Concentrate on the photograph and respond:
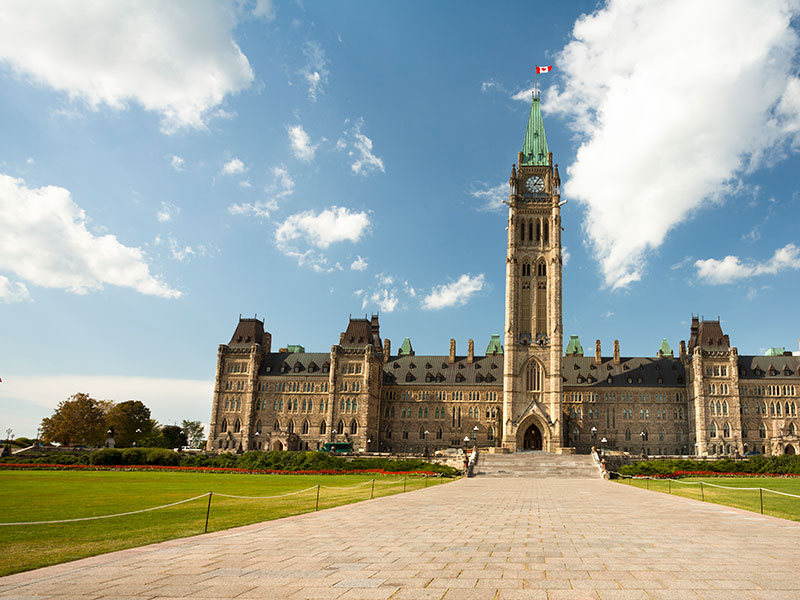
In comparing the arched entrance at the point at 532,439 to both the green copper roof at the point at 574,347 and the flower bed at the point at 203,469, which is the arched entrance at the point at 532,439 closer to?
the green copper roof at the point at 574,347

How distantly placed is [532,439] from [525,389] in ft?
27.0

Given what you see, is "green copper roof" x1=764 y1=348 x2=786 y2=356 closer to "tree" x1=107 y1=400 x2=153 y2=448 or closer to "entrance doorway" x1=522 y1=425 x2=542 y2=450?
"entrance doorway" x1=522 y1=425 x2=542 y2=450

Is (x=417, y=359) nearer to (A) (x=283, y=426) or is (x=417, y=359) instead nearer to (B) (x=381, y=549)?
(A) (x=283, y=426)

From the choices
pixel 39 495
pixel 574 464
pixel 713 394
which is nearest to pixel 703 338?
pixel 713 394

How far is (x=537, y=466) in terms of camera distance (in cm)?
6138

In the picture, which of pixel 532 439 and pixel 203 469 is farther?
pixel 532 439

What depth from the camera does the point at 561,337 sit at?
88.4m

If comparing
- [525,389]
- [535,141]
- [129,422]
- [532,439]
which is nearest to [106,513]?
[525,389]

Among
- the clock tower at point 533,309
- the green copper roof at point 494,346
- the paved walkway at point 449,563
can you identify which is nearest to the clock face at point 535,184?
the clock tower at point 533,309

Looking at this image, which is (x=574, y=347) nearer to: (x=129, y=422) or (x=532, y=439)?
(x=532, y=439)

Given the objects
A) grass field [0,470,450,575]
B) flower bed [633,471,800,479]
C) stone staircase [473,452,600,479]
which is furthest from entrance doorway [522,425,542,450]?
grass field [0,470,450,575]

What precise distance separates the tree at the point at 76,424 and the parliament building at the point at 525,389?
692 inches

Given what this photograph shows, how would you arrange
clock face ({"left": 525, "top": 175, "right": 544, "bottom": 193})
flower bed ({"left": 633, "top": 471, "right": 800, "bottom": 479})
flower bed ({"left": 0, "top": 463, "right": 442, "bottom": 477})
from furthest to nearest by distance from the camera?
clock face ({"left": 525, "top": 175, "right": 544, "bottom": 193}) → flower bed ({"left": 633, "top": 471, "right": 800, "bottom": 479}) → flower bed ({"left": 0, "top": 463, "right": 442, "bottom": 477})

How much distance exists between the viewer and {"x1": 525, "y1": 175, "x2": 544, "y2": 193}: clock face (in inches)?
3893
